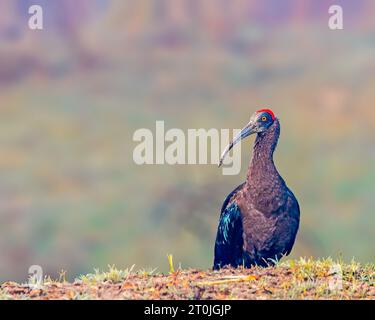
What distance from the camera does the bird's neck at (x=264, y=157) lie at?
40.7 feet

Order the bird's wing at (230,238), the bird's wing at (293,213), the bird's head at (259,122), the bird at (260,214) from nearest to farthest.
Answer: the bird at (260,214) → the bird's wing at (293,213) → the bird's wing at (230,238) → the bird's head at (259,122)

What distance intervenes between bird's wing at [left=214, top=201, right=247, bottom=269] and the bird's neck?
57cm

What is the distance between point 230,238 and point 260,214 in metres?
0.69

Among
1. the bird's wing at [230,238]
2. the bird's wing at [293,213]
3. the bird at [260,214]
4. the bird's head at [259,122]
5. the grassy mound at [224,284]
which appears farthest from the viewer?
the bird's head at [259,122]

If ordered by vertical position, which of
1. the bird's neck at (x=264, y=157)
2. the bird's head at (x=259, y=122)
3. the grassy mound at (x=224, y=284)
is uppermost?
the bird's head at (x=259, y=122)

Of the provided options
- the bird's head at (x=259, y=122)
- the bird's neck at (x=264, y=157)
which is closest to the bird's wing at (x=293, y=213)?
the bird's neck at (x=264, y=157)

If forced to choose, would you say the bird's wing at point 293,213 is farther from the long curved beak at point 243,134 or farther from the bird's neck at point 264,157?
the long curved beak at point 243,134

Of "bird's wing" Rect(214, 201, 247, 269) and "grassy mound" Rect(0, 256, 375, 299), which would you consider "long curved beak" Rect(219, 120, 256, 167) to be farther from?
"grassy mound" Rect(0, 256, 375, 299)

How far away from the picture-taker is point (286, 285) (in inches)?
375

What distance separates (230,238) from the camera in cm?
1250

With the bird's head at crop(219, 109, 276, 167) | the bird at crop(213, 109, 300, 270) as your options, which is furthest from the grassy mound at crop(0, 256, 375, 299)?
the bird's head at crop(219, 109, 276, 167)

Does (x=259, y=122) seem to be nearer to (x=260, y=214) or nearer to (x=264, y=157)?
(x=264, y=157)
